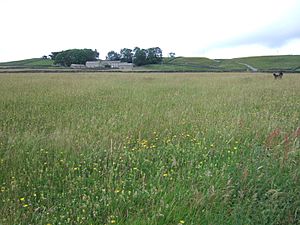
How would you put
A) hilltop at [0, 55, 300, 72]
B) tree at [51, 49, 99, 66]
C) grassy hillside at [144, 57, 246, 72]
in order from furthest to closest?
tree at [51, 49, 99, 66] < grassy hillside at [144, 57, 246, 72] < hilltop at [0, 55, 300, 72]

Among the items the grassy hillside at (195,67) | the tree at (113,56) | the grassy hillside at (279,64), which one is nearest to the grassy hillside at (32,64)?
the tree at (113,56)

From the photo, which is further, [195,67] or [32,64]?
[32,64]

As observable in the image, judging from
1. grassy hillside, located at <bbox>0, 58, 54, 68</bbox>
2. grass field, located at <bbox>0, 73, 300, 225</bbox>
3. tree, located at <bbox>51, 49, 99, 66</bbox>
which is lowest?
grass field, located at <bbox>0, 73, 300, 225</bbox>

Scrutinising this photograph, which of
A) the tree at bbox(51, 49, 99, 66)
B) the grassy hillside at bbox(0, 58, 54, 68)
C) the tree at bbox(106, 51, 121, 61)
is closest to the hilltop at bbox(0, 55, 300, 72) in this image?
the grassy hillside at bbox(0, 58, 54, 68)

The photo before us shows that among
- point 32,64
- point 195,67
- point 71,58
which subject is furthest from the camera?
point 32,64

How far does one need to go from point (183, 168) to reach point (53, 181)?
6.36ft

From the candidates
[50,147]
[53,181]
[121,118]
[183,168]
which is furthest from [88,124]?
[183,168]

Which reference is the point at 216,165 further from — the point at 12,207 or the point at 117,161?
the point at 12,207

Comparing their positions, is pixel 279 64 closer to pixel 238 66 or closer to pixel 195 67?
pixel 238 66

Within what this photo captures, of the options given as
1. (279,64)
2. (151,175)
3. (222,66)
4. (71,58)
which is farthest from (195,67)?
(151,175)

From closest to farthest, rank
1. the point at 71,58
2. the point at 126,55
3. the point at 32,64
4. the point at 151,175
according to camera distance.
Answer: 1. the point at 151,175
2. the point at 71,58
3. the point at 32,64
4. the point at 126,55

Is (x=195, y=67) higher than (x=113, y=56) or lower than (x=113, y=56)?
lower

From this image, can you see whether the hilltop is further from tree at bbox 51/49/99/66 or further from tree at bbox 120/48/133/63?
tree at bbox 120/48/133/63

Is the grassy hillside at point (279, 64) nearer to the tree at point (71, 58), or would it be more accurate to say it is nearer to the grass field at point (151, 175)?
the tree at point (71, 58)
